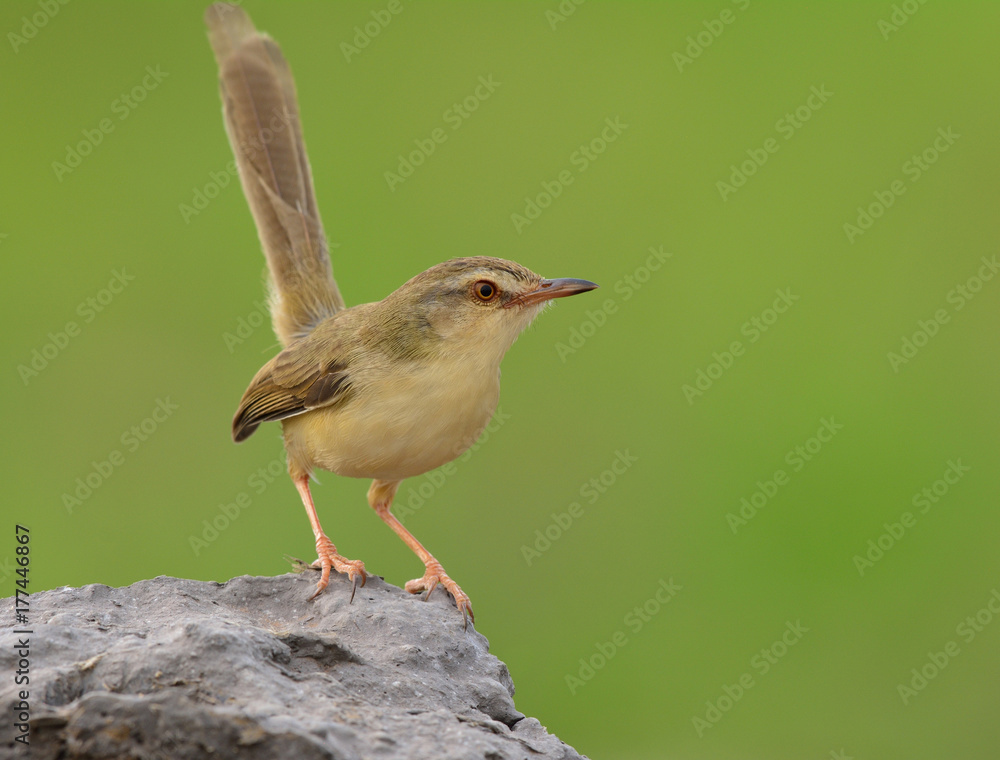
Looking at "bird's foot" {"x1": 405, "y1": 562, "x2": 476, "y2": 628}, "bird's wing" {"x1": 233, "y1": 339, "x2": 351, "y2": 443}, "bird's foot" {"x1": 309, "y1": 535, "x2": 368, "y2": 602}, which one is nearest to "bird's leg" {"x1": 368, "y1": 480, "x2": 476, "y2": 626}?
"bird's foot" {"x1": 405, "y1": 562, "x2": 476, "y2": 628}

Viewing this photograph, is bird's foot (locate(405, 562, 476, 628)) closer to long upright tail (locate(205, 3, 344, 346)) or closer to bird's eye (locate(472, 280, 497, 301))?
bird's eye (locate(472, 280, 497, 301))

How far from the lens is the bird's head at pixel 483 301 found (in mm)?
5523

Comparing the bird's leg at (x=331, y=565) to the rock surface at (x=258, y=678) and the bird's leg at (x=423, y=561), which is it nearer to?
the rock surface at (x=258, y=678)

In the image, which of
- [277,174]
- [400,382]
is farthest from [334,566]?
[277,174]

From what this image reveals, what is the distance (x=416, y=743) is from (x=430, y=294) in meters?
2.66

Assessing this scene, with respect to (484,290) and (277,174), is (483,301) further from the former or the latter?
A: (277,174)

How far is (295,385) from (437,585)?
142 centimetres

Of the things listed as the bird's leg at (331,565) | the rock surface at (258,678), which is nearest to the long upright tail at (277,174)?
the bird's leg at (331,565)

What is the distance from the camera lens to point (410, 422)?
5352 millimetres

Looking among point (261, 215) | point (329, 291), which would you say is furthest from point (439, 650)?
point (261, 215)

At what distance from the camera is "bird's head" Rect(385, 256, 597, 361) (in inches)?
217

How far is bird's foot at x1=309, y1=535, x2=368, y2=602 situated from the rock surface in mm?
59

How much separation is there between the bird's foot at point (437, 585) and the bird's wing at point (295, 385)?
107cm

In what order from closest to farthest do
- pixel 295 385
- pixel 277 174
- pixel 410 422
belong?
1. pixel 410 422
2. pixel 295 385
3. pixel 277 174
